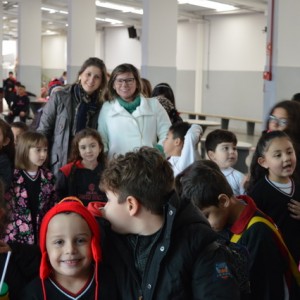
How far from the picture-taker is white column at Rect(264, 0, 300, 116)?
6.73 meters

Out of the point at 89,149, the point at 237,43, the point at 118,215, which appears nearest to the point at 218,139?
the point at 89,149

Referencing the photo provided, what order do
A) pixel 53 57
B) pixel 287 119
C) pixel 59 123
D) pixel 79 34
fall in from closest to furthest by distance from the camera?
pixel 287 119
pixel 59 123
pixel 79 34
pixel 53 57

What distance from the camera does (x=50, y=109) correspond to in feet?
13.6

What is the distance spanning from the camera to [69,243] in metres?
1.61

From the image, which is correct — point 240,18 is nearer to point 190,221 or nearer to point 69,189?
point 69,189

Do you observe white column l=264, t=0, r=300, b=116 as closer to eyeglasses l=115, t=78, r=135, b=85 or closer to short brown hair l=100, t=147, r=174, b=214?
eyeglasses l=115, t=78, r=135, b=85

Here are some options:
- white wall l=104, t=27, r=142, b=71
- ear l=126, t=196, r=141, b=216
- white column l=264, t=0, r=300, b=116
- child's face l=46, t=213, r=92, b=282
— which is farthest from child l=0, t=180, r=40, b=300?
white wall l=104, t=27, r=142, b=71

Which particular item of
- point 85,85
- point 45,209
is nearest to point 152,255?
point 45,209

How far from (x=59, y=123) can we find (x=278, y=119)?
165 centimetres

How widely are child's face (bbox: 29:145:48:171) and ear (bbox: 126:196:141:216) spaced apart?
226cm

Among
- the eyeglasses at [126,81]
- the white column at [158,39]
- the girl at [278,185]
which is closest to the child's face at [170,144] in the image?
the eyeglasses at [126,81]

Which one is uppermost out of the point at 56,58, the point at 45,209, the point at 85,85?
the point at 56,58

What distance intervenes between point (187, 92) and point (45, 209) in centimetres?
1571

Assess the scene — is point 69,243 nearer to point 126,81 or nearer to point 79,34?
point 126,81
